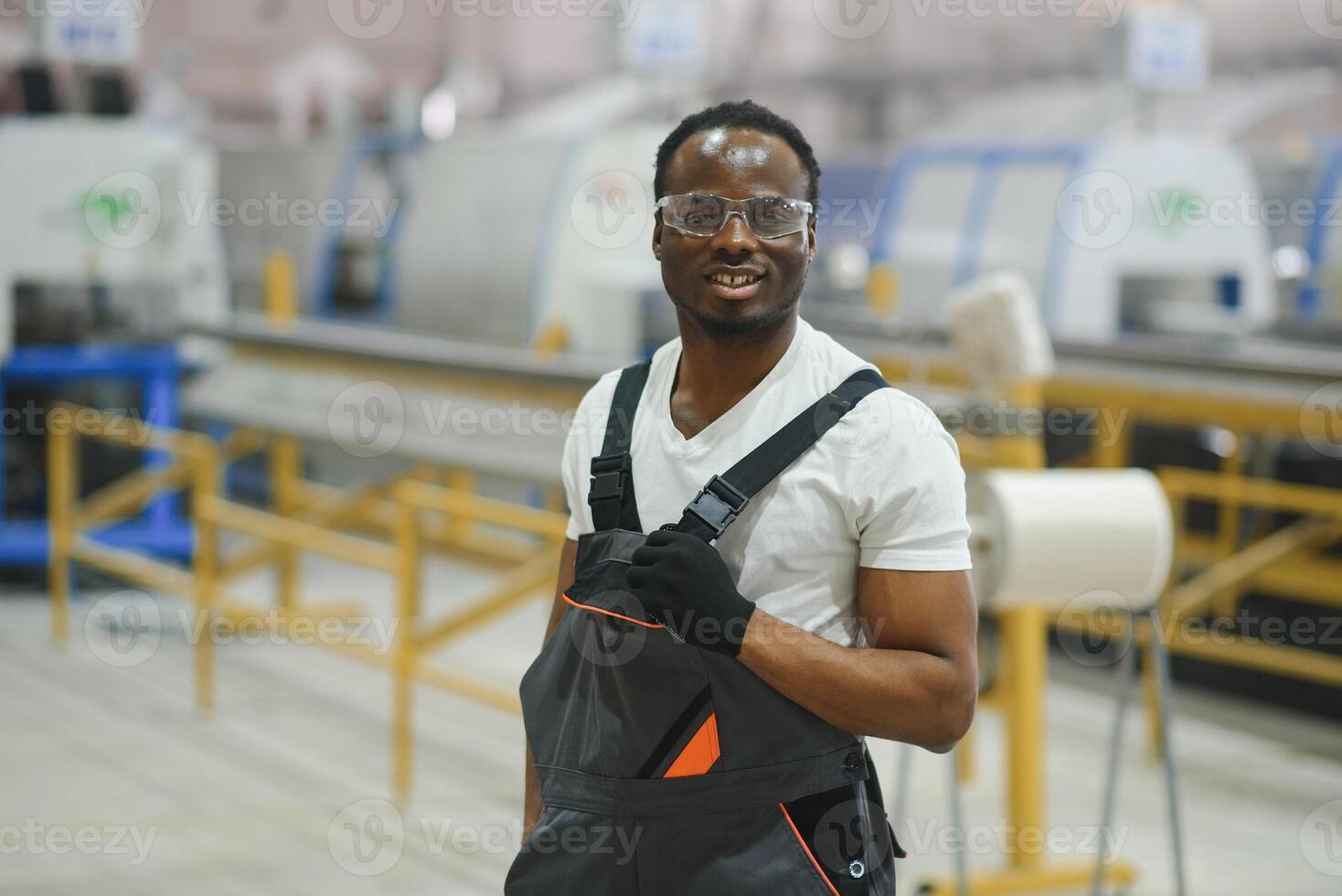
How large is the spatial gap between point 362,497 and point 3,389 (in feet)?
8.58

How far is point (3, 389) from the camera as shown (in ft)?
24.1

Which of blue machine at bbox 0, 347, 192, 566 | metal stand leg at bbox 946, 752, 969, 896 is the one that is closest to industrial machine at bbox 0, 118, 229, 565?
blue machine at bbox 0, 347, 192, 566

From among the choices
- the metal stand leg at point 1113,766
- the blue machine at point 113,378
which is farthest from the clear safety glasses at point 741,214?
the blue machine at point 113,378

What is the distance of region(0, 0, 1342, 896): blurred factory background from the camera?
4.04m

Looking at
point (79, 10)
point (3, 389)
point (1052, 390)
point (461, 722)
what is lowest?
point (461, 722)

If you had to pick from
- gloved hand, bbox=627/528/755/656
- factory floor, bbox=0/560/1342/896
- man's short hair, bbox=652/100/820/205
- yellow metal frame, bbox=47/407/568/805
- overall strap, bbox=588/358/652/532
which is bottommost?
factory floor, bbox=0/560/1342/896

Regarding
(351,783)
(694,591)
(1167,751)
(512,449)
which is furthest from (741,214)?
(351,783)

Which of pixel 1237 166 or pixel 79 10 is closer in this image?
pixel 79 10

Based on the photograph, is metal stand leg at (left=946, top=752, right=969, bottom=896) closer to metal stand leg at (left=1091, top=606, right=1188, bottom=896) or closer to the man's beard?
metal stand leg at (left=1091, top=606, right=1188, bottom=896)

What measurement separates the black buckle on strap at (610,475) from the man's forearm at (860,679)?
21cm

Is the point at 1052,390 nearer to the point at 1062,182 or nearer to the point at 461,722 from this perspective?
the point at 1062,182

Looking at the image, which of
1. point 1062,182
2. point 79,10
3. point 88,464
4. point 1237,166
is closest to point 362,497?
point 88,464

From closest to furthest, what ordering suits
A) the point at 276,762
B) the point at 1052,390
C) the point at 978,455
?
the point at 978,455 < the point at 276,762 < the point at 1052,390

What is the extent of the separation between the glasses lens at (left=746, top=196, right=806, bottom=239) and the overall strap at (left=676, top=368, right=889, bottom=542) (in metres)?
0.18
